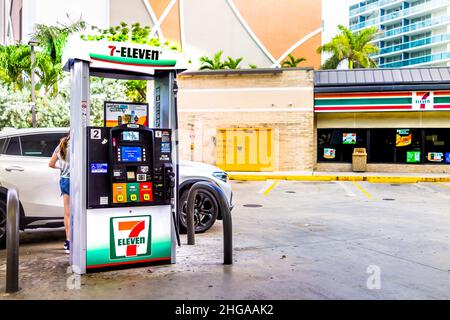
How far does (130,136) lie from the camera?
5703 mm

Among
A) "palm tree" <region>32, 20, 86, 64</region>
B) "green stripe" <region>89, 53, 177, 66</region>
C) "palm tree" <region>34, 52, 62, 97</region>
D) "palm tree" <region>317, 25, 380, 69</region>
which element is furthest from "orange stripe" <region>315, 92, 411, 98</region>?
"palm tree" <region>317, 25, 380, 69</region>

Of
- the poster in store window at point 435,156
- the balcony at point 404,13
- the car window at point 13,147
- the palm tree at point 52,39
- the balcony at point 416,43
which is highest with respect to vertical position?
the balcony at point 404,13

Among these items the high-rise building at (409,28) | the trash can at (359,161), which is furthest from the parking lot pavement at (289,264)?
the high-rise building at (409,28)

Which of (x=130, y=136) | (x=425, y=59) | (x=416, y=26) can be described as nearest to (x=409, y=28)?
(x=416, y=26)

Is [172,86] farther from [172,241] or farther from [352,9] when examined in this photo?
[352,9]

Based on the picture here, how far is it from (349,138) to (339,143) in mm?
531

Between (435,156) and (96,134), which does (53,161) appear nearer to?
(96,134)

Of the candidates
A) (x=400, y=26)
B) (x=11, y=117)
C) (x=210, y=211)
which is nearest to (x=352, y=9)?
(x=400, y=26)

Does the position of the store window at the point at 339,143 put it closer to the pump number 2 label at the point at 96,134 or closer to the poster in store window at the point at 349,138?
the poster in store window at the point at 349,138

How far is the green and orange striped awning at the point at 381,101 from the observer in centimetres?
2186

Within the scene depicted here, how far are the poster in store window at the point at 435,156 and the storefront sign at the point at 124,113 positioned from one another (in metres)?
19.6

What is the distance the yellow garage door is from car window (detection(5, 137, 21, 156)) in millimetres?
16361
